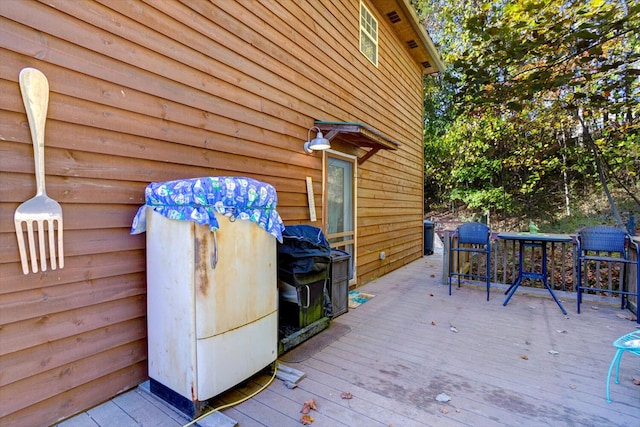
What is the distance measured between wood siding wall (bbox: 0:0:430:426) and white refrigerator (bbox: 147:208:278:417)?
274 millimetres

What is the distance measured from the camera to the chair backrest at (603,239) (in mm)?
3764

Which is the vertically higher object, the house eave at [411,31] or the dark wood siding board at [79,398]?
the house eave at [411,31]

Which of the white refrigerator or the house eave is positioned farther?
the house eave

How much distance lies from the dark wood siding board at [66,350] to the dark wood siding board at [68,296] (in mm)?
190

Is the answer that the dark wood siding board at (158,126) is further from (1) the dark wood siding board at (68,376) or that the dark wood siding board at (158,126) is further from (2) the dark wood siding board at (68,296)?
(1) the dark wood siding board at (68,376)

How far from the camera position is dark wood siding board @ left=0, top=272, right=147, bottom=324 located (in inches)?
67.4

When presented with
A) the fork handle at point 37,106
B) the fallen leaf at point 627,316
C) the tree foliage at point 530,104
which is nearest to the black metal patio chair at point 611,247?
the fallen leaf at point 627,316

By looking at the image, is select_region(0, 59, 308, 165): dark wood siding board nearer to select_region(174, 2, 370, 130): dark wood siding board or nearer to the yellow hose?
select_region(174, 2, 370, 130): dark wood siding board

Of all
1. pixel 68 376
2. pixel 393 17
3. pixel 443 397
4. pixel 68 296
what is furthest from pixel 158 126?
pixel 393 17

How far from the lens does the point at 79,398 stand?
1.97m

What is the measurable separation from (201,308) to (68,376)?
0.90m

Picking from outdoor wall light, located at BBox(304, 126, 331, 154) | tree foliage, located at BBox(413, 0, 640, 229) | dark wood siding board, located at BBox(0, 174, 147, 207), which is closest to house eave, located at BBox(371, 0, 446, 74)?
tree foliage, located at BBox(413, 0, 640, 229)

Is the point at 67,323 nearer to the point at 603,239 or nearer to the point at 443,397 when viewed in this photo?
the point at 443,397

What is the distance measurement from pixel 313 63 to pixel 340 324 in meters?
3.29
